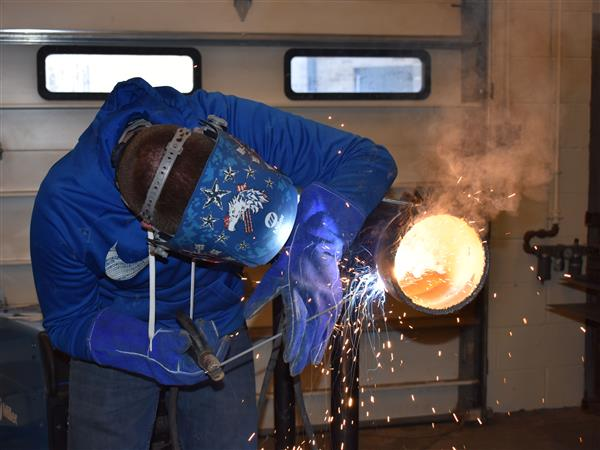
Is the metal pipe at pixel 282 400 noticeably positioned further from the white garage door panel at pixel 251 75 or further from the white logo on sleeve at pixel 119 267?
the white garage door panel at pixel 251 75

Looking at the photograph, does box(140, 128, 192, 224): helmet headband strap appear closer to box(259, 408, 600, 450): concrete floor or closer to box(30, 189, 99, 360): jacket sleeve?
box(30, 189, 99, 360): jacket sleeve

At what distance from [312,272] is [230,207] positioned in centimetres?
22

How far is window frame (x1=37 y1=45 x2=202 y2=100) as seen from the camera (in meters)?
3.47

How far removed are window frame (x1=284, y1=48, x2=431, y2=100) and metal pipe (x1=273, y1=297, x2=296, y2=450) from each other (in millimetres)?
1614

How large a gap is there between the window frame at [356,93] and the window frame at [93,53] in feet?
1.37

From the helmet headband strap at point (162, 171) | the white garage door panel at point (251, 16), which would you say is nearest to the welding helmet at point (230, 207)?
the helmet headband strap at point (162, 171)

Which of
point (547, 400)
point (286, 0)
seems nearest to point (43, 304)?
point (286, 0)

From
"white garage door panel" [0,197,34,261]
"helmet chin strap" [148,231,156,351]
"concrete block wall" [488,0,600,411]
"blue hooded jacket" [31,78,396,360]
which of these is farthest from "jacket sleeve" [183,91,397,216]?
"concrete block wall" [488,0,600,411]

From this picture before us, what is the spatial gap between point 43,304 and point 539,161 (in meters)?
2.71

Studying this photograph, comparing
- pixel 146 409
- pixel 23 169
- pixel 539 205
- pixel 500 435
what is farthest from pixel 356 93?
pixel 146 409

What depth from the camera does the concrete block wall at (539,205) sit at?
12.5ft

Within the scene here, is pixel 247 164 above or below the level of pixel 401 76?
below

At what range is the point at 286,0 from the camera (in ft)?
11.6

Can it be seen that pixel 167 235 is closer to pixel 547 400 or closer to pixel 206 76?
pixel 206 76
